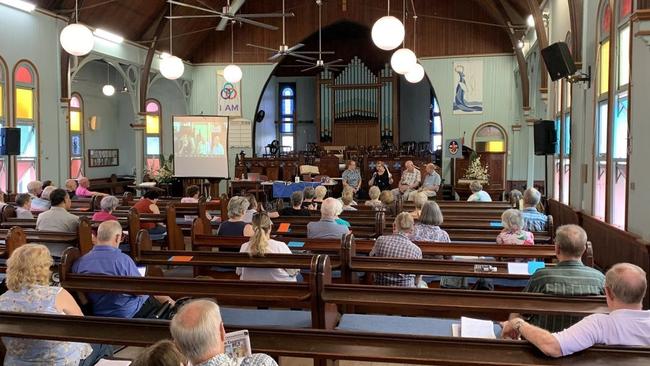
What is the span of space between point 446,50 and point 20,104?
10319mm

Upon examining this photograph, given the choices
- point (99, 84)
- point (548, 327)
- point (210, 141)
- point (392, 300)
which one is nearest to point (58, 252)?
point (392, 300)

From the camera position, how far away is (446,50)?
15961 mm

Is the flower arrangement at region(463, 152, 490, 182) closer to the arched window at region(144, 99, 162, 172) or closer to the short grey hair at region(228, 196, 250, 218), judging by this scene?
the arched window at region(144, 99, 162, 172)

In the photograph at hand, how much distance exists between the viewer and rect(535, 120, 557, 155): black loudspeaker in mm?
8914

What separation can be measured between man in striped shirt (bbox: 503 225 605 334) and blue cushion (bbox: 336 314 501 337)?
0.98 ft

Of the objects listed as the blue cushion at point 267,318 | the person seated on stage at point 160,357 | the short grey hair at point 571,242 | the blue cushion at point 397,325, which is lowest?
the blue cushion at point 267,318

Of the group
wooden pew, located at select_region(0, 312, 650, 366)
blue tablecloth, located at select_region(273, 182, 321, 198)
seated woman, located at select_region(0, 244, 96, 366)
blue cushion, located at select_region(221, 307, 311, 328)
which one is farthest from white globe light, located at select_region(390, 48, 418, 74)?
wooden pew, located at select_region(0, 312, 650, 366)

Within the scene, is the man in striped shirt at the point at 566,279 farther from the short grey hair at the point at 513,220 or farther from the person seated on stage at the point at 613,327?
the short grey hair at the point at 513,220

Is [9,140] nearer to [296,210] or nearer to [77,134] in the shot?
[296,210]

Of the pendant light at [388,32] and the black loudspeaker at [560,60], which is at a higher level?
the pendant light at [388,32]

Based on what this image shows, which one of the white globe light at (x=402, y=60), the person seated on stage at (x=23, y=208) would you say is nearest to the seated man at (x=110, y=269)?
the person seated on stage at (x=23, y=208)

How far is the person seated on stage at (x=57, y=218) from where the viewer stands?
19.6 feet

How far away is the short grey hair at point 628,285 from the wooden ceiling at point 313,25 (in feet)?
38.9

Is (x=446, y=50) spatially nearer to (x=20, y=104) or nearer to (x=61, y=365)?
(x=20, y=104)
